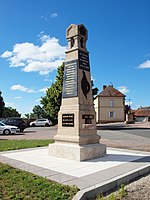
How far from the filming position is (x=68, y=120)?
8.45 metres

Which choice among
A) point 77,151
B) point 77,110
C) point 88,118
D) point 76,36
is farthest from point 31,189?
point 76,36

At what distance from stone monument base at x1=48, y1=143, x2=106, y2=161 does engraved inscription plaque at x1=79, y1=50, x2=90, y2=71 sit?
9.72ft

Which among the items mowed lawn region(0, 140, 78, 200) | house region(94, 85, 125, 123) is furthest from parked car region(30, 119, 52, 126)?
mowed lawn region(0, 140, 78, 200)

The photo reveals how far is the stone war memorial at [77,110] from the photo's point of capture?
7.99 m

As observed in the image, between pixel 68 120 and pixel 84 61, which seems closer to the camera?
pixel 68 120

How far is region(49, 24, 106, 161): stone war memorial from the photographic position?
26.2ft

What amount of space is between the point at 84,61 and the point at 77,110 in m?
Result: 2.01

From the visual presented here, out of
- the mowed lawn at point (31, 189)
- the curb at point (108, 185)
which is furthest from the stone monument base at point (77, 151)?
the mowed lawn at point (31, 189)

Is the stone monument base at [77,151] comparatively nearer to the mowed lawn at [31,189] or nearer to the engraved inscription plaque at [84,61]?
the mowed lawn at [31,189]

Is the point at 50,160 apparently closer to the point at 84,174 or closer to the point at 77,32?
the point at 84,174

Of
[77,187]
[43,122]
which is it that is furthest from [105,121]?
[77,187]

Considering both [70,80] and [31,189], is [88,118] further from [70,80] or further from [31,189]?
[31,189]

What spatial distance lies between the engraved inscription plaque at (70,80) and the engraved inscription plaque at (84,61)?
0.77ft

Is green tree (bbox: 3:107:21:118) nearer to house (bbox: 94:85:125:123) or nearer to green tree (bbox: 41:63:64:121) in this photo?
house (bbox: 94:85:125:123)
